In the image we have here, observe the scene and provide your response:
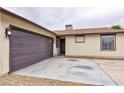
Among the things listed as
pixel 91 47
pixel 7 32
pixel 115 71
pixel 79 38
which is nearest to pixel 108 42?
pixel 91 47

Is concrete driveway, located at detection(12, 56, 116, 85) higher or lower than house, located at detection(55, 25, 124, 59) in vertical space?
lower

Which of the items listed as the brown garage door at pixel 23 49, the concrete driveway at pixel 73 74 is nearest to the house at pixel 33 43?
the brown garage door at pixel 23 49

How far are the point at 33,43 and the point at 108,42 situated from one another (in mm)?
9056

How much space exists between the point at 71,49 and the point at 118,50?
5.61 m

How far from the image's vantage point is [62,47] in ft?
66.7

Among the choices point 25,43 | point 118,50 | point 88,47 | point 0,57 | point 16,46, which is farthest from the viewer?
point 88,47

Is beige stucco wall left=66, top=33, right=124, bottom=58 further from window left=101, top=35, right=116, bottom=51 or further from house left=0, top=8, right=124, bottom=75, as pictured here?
window left=101, top=35, right=116, bottom=51

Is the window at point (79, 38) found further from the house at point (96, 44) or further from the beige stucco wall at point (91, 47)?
the beige stucco wall at point (91, 47)

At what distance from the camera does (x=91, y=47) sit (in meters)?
15.0

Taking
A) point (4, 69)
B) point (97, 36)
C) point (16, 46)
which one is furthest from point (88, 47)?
point (4, 69)

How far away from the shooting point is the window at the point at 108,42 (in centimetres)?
1424

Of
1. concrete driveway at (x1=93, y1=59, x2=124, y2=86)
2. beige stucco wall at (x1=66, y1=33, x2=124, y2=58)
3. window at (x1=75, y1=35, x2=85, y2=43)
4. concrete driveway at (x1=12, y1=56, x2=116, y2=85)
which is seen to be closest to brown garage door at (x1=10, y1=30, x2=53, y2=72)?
concrete driveway at (x1=12, y1=56, x2=116, y2=85)

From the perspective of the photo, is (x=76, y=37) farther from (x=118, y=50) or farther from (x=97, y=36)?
(x=118, y=50)

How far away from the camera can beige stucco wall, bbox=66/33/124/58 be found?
1399 cm
